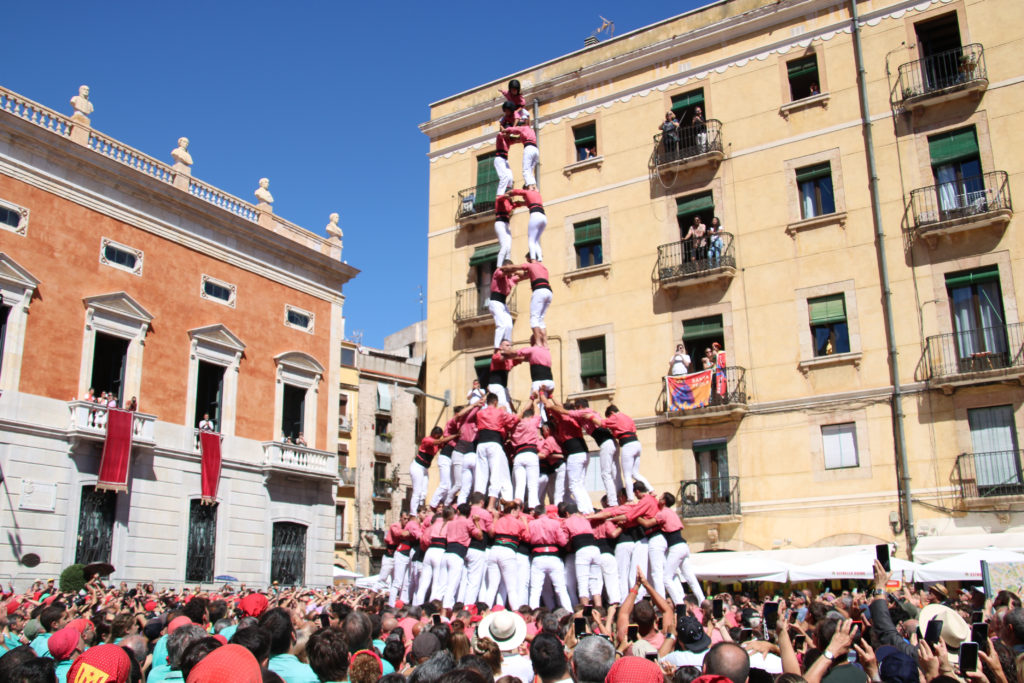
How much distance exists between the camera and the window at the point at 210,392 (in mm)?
30656

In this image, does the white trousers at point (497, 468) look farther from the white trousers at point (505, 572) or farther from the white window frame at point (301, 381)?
the white window frame at point (301, 381)

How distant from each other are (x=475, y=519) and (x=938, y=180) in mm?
17417

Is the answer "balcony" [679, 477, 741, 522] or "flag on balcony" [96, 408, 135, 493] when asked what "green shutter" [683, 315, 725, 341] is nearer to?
"balcony" [679, 477, 741, 522]

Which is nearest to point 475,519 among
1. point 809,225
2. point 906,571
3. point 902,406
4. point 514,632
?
point 514,632

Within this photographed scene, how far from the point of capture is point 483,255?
105 feet

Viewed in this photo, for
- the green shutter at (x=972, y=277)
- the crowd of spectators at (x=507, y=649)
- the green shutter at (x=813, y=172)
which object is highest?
the green shutter at (x=813, y=172)

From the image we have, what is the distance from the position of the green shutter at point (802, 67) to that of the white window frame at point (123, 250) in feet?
69.7

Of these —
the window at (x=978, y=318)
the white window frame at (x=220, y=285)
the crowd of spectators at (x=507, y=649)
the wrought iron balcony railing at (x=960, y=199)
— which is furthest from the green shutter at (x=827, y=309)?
the white window frame at (x=220, y=285)

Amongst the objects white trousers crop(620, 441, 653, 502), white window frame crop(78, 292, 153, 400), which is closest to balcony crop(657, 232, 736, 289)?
white trousers crop(620, 441, 653, 502)

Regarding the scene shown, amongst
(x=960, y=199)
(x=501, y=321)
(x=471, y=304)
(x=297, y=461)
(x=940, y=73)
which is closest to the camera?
(x=501, y=321)

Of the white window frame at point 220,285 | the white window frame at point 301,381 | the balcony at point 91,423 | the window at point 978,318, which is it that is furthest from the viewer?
the white window frame at point 301,381

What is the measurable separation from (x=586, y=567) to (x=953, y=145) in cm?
1753

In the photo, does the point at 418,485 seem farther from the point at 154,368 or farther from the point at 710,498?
the point at 154,368

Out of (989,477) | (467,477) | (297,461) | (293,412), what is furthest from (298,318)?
(989,477)
